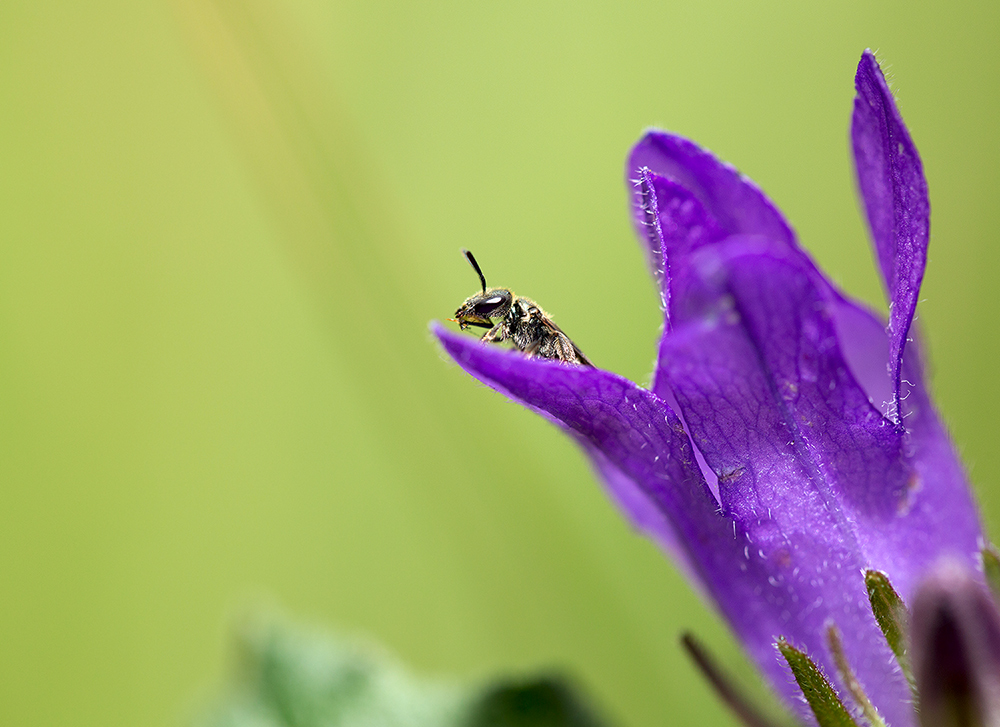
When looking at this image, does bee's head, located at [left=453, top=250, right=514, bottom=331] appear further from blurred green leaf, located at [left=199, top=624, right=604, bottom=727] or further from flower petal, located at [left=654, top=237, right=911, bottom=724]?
blurred green leaf, located at [left=199, top=624, right=604, bottom=727]

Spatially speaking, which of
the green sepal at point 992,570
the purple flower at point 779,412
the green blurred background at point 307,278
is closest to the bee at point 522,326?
the purple flower at point 779,412

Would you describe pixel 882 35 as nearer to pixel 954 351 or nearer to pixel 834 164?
pixel 834 164

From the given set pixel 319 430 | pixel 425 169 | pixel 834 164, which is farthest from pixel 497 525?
pixel 834 164

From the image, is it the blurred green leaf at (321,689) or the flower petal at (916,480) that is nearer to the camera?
the flower petal at (916,480)

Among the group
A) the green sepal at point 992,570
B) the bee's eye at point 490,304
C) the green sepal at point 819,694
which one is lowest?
the green sepal at point 819,694

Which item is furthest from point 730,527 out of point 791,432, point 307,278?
point 307,278

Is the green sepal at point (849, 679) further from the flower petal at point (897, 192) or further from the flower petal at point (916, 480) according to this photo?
the flower petal at point (897, 192)

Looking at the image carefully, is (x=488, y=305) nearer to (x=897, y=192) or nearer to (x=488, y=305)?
(x=488, y=305)
